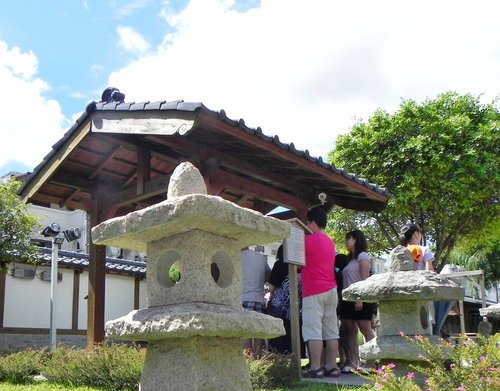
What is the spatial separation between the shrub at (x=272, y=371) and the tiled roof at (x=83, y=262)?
1067 cm

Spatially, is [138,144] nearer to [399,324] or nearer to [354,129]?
[399,324]

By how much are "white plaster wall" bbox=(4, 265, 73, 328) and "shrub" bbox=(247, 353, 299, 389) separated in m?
10.9

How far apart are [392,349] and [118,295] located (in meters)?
13.8

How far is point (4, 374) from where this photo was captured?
7637 millimetres

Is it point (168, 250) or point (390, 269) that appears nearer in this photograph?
point (168, 250)

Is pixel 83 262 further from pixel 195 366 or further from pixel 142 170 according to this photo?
pixel 195 366

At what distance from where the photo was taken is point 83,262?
1661 centimetres

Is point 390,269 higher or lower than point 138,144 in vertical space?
lower

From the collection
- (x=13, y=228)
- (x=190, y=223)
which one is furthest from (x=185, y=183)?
(x=13, y=228)

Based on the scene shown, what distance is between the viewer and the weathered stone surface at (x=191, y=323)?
342 centimetres

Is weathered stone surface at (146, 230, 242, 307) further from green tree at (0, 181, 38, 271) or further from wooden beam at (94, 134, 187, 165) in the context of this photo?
green tree at (0, 181, 38, 271)

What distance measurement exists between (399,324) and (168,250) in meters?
2.69

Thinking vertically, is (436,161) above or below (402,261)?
above

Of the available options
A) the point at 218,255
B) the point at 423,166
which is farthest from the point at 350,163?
the point at 218,255
